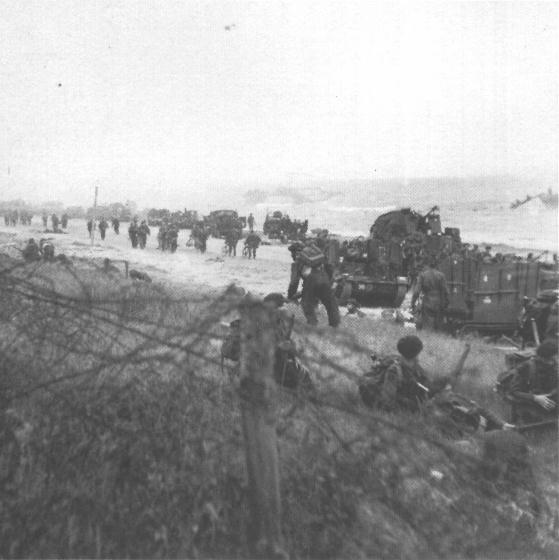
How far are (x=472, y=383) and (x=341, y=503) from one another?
4885mm

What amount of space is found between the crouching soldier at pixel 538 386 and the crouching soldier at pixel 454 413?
1.73 ft

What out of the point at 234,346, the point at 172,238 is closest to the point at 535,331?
the point at 234,346

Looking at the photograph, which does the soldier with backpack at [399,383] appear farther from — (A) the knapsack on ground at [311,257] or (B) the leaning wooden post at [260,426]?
(A) the knapsack on ground at [311,257]

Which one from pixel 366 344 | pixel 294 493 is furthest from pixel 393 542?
pixel 366 344

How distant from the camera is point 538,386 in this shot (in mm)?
6070

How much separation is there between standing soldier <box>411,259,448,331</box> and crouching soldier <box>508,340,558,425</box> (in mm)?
4945

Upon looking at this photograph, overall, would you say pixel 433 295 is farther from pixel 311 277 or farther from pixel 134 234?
pixel 134 234

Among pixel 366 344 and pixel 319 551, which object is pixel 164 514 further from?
pixel 366 344

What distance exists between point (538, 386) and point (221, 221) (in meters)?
35.2

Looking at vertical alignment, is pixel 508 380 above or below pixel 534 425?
above

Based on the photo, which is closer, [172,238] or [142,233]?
[172,238]

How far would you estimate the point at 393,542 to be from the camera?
357 cm

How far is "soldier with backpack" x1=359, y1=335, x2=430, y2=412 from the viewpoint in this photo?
18.4ft

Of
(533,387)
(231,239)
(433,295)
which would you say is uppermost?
(231,239)
